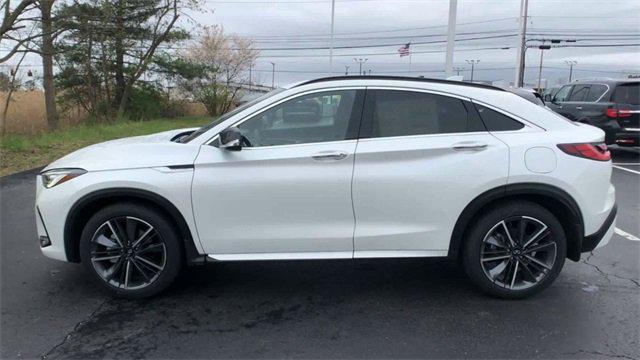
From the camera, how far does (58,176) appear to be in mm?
4207

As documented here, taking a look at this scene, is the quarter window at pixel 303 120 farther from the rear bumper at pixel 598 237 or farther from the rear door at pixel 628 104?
the rear door at pixel 628 104

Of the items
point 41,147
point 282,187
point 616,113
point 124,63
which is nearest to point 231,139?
point 282,187

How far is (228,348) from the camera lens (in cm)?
353

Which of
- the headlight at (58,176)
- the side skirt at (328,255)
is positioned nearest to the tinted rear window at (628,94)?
the side skirt at (328,255)

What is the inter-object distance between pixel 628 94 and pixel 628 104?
23cm

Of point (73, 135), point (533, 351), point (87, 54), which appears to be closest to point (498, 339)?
point (533, 351)

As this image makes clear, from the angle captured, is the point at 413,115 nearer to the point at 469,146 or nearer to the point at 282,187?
the point at 469,146

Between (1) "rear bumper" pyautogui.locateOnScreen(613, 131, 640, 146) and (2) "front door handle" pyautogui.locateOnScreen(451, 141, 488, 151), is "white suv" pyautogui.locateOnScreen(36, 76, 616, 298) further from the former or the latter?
(1) "rear bumper" pyautogui.locateOnScreen(613, 131, 640, 146)

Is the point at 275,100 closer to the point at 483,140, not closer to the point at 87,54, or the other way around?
the point at 483,140

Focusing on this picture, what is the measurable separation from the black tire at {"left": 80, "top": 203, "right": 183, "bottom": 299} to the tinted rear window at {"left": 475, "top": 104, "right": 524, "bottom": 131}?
2.50m

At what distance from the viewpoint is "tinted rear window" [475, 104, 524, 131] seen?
4188mm

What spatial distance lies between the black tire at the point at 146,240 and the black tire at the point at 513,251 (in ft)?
7.32

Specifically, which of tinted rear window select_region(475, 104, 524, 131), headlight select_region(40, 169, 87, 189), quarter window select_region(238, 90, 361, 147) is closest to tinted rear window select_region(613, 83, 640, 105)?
tinted rear window select_region(475, 104, 524, 131)

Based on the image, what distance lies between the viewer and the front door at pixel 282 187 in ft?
13.2
